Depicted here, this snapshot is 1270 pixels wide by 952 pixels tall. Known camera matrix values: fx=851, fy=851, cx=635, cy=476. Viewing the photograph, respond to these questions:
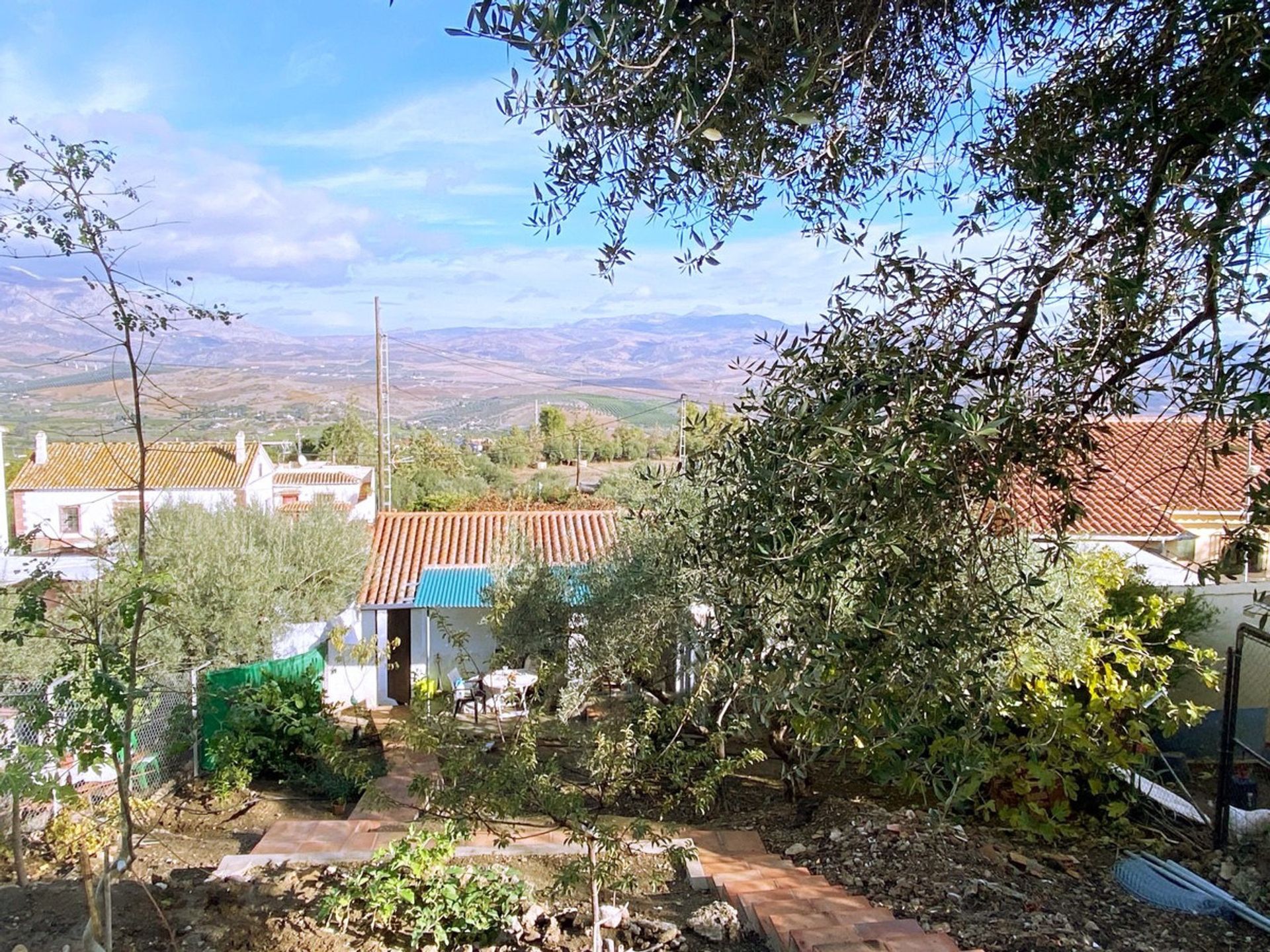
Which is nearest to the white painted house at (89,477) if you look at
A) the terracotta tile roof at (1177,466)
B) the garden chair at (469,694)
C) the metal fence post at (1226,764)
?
the garden chair at (469,694)

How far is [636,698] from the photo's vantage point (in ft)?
28.5

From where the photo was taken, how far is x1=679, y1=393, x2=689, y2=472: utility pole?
3.21 m

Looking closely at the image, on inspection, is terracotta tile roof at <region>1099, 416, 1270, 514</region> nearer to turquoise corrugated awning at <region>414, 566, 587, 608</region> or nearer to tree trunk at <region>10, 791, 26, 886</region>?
tree trunk at <region>10, 791, 26, 886</region>

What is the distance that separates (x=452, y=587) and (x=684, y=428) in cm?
1385

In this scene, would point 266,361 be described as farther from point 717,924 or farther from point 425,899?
point 717,924

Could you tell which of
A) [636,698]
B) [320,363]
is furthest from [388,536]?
[636,698]

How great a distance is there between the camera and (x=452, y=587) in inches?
654

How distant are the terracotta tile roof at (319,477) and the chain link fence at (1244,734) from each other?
89.8ft

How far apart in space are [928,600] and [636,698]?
6552mm

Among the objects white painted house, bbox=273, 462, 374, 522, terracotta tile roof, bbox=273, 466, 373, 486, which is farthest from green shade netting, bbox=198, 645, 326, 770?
terracotta tile roof, bbox=273, 466, 373, 486

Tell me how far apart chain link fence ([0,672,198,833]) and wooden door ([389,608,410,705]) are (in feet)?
24.5

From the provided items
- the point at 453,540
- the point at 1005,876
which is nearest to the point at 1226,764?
the point at 1005,876

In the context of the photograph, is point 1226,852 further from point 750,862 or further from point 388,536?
point 388,536

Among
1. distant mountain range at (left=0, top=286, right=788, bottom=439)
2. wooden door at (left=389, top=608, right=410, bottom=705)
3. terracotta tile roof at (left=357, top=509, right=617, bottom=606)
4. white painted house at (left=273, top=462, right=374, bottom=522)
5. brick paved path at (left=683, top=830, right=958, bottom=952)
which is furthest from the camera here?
white painted house at (left=273, top=462, right=374, bottom=522)
